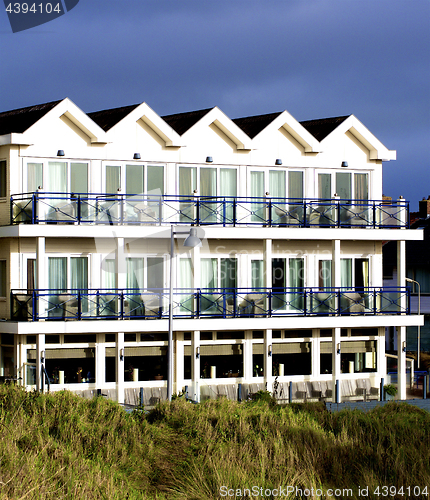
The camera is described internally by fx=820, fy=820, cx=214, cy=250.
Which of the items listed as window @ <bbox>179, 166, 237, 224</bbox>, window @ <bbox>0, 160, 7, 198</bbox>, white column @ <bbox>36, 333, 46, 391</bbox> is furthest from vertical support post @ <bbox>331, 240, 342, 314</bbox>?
window @ <bbox>0, 160, 7, 198</bbox>

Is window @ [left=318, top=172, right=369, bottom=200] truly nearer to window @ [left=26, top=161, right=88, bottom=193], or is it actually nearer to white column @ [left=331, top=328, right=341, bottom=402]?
white column @ [left=331, top=328, right=341, bottom=402]

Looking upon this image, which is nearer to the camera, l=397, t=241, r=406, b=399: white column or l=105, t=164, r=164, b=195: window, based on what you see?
l=105, t=164, r=164, b=195: window

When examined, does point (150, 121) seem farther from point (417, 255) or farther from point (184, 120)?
point (417, 255)

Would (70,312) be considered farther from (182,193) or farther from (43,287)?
(182,193)

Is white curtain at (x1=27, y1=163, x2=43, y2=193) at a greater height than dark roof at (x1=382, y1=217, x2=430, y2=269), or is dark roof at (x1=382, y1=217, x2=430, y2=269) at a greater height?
white curtain at (x1=27, y1=163, x2=43, y2=193)

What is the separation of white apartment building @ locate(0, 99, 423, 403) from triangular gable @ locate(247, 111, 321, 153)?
0.05m

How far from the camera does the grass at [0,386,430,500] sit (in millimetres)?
14766

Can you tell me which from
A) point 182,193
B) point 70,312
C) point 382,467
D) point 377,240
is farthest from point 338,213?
point 382,467

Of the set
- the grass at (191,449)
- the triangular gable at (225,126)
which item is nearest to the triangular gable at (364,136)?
the triangular gable at (225,126)

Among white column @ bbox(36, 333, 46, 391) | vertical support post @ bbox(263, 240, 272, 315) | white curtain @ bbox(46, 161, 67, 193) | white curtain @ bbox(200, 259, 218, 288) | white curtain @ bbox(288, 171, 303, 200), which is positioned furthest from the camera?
white curtain @ bbox(288, 171, 303, 200)

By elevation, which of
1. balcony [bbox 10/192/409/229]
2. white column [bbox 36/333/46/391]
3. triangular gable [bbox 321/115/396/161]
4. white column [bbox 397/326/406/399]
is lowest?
white column [bbox 397/326/406/399]

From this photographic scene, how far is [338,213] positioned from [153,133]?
22.8 feet

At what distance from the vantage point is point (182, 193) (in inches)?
1096

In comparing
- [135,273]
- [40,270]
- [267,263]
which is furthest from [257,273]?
[40,270]
